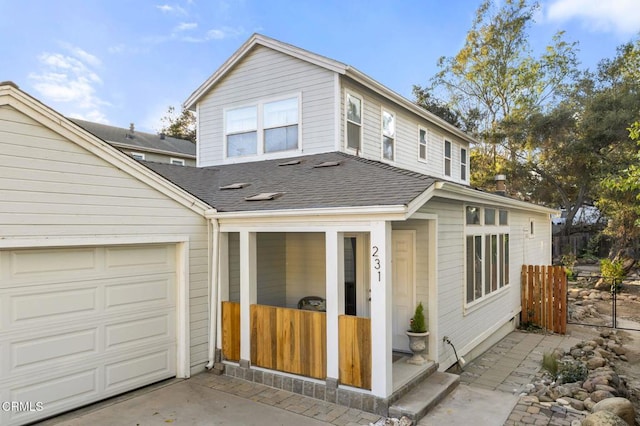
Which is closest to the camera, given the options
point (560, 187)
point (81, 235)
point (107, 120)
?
point (81, 235)

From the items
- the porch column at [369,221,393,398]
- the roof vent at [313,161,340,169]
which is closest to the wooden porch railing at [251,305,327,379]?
the porch column at [369,221,393,398]

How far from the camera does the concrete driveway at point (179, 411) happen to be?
5004 millimetres

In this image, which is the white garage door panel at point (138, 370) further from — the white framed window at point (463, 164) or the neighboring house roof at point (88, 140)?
the white framed window at point (463, 164)

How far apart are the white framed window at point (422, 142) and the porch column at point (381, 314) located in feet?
24.3

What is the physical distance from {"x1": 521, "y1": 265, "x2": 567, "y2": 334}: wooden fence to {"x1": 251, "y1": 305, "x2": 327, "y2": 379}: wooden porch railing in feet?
25.9

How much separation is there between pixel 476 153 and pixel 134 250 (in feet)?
83.2

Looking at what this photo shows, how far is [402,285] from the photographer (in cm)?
726

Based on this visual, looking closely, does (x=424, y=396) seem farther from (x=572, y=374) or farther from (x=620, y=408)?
(x=572, y=374)

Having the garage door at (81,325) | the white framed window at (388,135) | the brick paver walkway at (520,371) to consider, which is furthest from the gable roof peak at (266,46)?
the brick paver walkway at (520,371)

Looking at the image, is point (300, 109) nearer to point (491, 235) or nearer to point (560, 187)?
point (491, 235)

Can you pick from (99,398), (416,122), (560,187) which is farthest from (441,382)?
(560,187)

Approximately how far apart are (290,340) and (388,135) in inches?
247

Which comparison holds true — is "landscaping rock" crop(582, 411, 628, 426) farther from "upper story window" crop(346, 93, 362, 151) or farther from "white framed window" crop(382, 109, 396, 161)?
"white framed window" crop(382, 109, 396, 161)

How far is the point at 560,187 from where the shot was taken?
2280 centimetres
